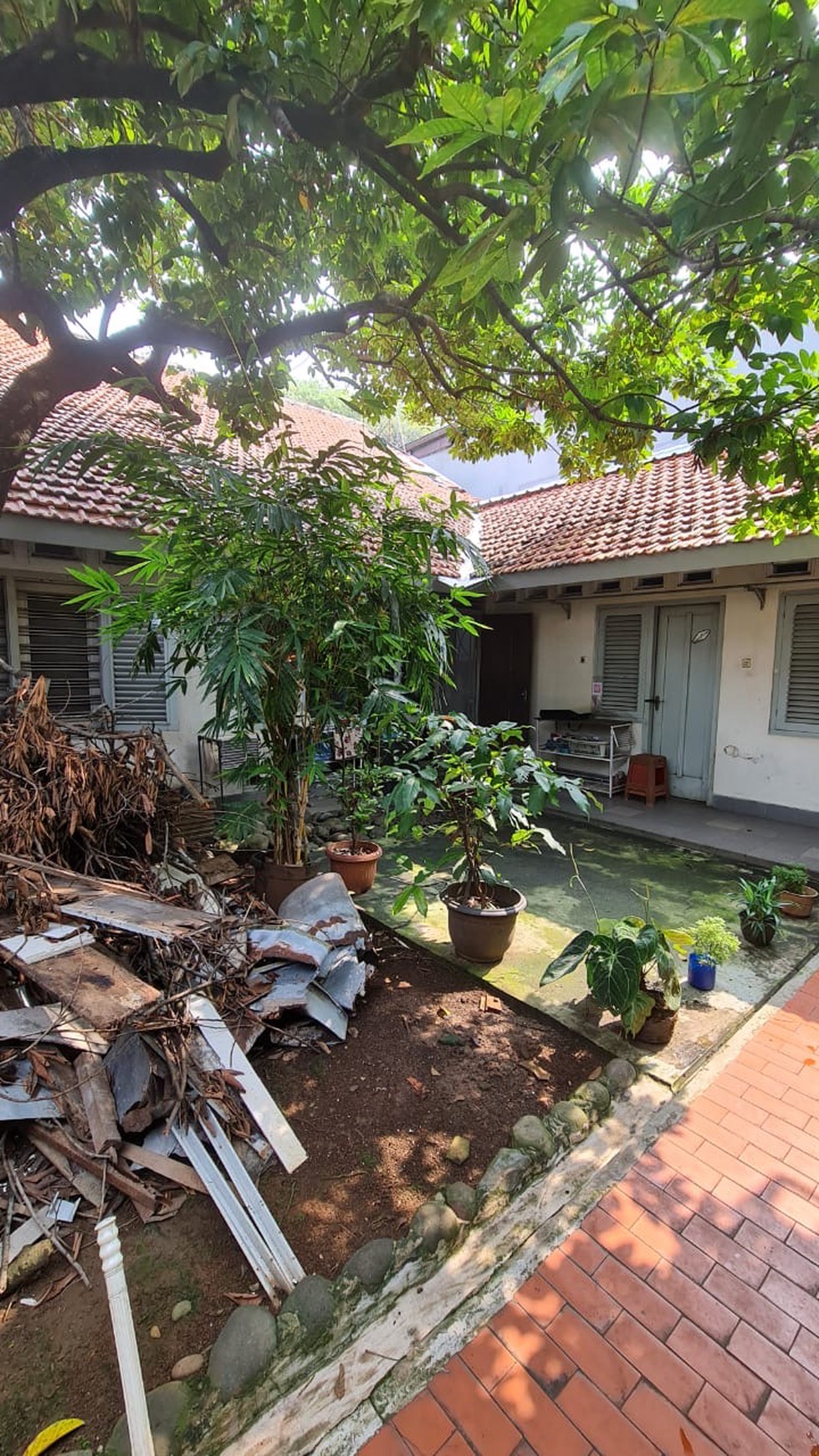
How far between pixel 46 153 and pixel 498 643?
7.01 meters

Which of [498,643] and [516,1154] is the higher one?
[498,643]

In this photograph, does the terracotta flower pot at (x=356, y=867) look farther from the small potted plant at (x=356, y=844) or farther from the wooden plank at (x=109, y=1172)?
the wooden plank at (x=109, y=1172)

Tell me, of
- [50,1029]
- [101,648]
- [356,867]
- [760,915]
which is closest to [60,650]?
[101,648]

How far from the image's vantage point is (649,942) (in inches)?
98.9

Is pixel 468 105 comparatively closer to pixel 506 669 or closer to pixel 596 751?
pixel 596 751

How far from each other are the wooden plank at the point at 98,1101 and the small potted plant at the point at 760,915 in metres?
3.48

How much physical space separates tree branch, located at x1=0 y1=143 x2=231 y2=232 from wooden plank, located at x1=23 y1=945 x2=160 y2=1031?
3.67 m

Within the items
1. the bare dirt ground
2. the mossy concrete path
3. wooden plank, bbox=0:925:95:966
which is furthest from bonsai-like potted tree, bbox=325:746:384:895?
wooden plank, bbox=0:925:95:966

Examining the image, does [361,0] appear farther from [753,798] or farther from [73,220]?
[753,798]

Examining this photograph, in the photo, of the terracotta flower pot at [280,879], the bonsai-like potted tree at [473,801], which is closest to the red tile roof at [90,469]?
the bonsai-like potted tree at [473,801]

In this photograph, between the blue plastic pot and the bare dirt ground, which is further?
the blue plastic pot

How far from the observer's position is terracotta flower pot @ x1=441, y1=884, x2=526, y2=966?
318 centimetres

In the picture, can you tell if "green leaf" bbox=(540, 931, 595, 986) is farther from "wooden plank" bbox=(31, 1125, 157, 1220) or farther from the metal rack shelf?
the metal rack shelf

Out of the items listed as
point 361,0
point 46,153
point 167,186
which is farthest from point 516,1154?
point 167,186
